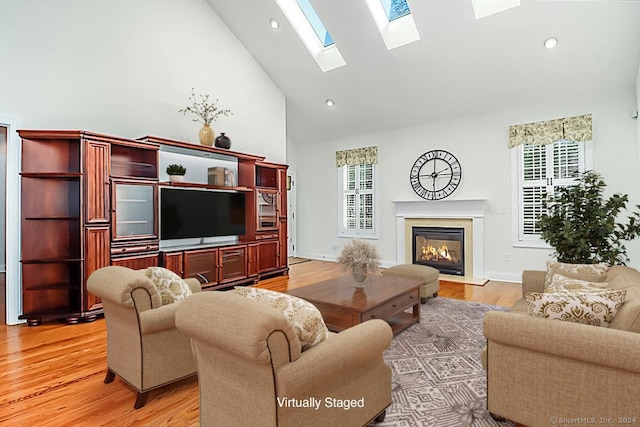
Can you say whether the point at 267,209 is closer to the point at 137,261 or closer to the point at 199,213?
the point at 199,213

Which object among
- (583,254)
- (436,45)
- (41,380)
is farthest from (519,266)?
(41,380)

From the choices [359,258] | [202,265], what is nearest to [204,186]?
[202,265]

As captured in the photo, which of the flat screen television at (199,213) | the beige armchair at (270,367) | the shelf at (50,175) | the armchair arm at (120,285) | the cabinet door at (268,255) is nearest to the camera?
the beige armchair at (270,367)

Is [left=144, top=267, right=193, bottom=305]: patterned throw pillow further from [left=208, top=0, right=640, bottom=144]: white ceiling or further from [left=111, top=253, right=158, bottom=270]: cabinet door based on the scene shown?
[left=208, top=0, right=640, bottom=144]: white ceiling

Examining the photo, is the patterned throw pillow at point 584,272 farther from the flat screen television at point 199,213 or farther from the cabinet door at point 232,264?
the flat screen television at point 199,213

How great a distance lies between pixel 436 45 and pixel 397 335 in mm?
4133

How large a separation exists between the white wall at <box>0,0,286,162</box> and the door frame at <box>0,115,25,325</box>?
229mm

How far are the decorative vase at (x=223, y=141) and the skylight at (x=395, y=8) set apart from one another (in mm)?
3163

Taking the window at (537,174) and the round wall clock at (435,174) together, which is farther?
the round wall clock at (435,174)

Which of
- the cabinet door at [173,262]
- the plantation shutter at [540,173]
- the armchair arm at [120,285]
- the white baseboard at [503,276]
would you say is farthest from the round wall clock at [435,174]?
the armchair arm at [120,285]

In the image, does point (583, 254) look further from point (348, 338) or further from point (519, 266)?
point (348, 338)

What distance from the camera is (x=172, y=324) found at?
6.75ft

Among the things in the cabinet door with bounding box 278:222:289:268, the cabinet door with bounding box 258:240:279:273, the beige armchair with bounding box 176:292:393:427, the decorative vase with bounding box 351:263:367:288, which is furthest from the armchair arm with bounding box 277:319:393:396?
the cabinet door with bounding box 278:222:289:268

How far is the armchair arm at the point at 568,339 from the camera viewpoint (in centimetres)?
144
